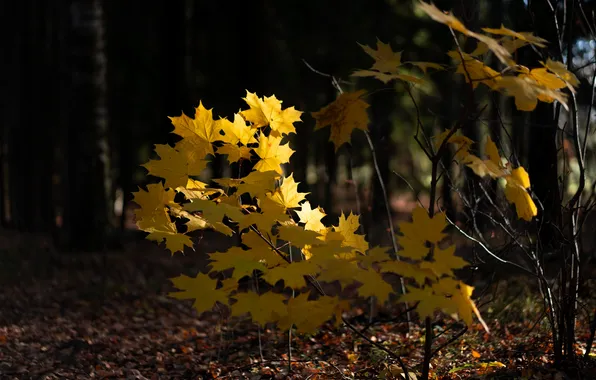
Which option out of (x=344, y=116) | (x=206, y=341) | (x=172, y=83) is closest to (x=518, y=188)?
(x=344, y=116)

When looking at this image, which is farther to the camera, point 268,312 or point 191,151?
point 191,151

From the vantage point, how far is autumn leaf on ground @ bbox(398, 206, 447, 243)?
2488 mm

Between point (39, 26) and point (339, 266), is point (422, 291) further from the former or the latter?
point (39, 26)

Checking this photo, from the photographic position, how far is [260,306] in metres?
2.76

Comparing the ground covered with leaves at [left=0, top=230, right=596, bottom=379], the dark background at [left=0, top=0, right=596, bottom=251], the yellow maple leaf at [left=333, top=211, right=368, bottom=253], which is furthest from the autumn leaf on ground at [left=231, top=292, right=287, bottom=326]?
the dark background at [left=0, top=0, right=596, bottom=251]

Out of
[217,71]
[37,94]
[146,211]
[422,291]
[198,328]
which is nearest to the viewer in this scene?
[422,291]

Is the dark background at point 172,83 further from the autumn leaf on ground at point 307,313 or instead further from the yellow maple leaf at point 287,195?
the autumn leaf on ground at point 307,313

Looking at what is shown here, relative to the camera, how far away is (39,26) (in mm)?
12461

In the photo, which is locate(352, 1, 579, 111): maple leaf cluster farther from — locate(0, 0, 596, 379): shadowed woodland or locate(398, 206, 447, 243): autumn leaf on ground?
locate(398, 206, 447, 243): autumn leaf on ground

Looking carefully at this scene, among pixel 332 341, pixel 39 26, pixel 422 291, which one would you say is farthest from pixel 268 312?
pixel 39 26

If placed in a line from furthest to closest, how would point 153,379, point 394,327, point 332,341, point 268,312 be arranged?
point 394,327 → point 332,341 → point 153,379 → point 268,312

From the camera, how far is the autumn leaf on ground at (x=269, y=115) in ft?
10.2

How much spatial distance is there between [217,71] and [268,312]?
14.1 meters

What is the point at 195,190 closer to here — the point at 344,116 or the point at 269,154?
the point at 269,154
